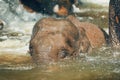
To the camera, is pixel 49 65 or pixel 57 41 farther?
pixel 57 41

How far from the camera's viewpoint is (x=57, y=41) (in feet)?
34.5

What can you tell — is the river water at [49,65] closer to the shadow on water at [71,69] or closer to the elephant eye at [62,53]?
the shadow on water at [71,69]

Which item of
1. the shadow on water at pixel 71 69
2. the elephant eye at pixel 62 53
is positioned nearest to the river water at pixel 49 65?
the shadow on water at pixel 71 69

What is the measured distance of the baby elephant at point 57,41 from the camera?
33.8ft

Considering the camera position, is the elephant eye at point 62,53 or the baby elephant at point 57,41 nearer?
the baby elephant at point 57,41

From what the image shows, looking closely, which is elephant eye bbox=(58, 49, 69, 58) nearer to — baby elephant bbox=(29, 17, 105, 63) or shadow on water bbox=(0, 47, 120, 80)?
baby elephant bbox=(29, 17, 105, 63)

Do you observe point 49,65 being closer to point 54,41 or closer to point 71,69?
point 71,69

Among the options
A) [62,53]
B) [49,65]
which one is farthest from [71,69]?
[62,53]

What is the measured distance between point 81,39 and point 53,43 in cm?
110

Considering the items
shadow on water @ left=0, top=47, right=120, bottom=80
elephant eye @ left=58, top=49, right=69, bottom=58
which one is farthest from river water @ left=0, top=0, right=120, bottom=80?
elephant eye @ left=58, top=49, right=69, bottom=58

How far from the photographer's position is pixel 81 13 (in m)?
17.3

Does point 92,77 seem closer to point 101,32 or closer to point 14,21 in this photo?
point 101,32

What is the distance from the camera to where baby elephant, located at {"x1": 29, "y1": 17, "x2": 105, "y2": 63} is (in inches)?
406

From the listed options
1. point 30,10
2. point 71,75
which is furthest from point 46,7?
point 71,75
